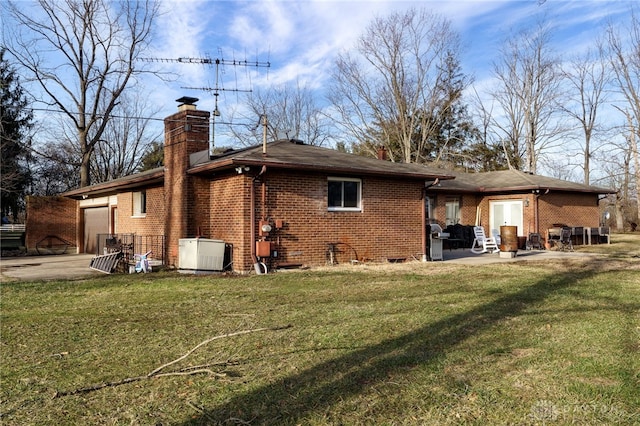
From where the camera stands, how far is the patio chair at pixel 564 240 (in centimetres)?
1848

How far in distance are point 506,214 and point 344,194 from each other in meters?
10.8

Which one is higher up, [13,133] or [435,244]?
[13,133]

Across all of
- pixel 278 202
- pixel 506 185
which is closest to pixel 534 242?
pixel 506 185

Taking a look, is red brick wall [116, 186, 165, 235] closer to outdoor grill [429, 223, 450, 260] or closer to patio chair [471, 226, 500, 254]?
outdoor grill [429, 223, 450, 260]

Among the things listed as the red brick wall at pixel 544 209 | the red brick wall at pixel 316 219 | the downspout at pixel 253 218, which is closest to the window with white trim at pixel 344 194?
the red brick wall at pixel 316 219

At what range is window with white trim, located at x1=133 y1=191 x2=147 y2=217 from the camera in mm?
16609

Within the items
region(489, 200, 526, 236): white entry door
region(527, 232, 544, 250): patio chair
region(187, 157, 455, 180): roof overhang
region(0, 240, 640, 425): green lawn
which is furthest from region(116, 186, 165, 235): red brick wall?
region(489, 200, 526, 236): white entry door

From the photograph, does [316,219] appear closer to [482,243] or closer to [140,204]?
[140,204]

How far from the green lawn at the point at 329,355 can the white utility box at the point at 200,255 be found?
2.61m

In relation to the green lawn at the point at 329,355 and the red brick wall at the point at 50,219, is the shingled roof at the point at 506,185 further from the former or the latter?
the red brick wall at the point at 50,219

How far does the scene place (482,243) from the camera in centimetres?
1933

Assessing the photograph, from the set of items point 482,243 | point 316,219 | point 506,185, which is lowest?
point 482,243

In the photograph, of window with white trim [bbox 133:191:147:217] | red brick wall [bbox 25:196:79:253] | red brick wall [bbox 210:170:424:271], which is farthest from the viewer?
red brick wall [bbox 25:196:79:253]

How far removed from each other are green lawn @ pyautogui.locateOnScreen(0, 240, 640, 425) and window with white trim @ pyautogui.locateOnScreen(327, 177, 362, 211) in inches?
Answer: 172
